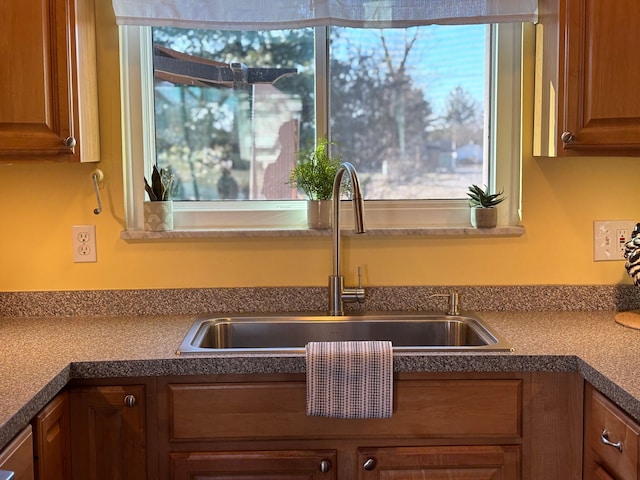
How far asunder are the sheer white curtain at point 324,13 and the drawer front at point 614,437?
3.74 ft

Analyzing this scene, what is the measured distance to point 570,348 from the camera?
183 cm

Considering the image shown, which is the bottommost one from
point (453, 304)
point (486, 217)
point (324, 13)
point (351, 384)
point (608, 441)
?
point (608, 441)

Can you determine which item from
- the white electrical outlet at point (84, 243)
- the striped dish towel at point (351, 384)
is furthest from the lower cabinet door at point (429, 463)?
the white electrical outlet at point (84, 243)

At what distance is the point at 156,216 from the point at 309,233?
18.4 inches

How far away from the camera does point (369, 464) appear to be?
180 centimetres

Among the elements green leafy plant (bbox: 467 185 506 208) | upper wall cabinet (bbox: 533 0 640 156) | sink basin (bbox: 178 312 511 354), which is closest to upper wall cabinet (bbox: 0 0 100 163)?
sink basin (bbox: 178 312 511 354)

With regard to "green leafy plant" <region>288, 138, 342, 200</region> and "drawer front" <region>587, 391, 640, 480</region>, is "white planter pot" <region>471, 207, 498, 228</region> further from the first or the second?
"drawer front" <region>587, 391, 640, 480</region>

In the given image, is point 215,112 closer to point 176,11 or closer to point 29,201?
point 176,11

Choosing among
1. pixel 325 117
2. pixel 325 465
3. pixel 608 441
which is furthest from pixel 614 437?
pixel 325 117

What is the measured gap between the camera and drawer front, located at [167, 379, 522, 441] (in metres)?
1.80

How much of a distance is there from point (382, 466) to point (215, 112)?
122 centimetres

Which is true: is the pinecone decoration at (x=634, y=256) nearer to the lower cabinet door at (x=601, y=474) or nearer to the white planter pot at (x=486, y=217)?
the white planter pot at (x=486, y=217)

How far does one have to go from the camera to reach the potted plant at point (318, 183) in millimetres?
2283

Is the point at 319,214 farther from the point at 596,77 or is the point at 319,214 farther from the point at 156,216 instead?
the point at 596,77
